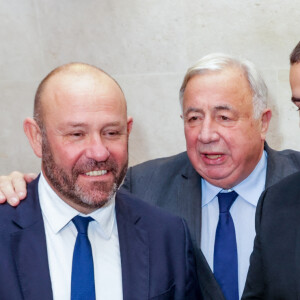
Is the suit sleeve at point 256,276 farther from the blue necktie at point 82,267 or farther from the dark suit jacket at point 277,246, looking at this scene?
the blue necktie at point 82,267

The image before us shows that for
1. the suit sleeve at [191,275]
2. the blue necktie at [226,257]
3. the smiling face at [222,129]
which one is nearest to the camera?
the suit sleeve at [191,275]

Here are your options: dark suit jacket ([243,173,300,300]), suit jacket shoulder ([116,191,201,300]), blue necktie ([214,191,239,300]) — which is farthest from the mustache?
blue necktie ([214,191,239,300])

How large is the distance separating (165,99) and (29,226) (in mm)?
1446

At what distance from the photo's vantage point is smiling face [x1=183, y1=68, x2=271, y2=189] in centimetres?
196

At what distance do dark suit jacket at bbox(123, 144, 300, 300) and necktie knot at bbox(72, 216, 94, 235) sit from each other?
1.61ft

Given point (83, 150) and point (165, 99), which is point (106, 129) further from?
point (165, 99)

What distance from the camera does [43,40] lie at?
2.91 m

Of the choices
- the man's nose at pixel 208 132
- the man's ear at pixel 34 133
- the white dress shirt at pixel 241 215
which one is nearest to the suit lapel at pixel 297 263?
the white dress shirt at pixel 241 215

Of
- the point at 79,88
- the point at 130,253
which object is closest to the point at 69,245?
the point at 130,253

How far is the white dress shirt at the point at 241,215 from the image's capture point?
1.91m

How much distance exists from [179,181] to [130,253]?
0.58 metres

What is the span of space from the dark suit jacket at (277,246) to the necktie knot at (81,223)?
0.49m

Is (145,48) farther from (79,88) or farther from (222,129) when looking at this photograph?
(79,88)

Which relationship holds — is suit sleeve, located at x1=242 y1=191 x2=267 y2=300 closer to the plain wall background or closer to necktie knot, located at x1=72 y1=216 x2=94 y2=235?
necktie knot, located at x1=72 y1=216 x2=94 y2=235
